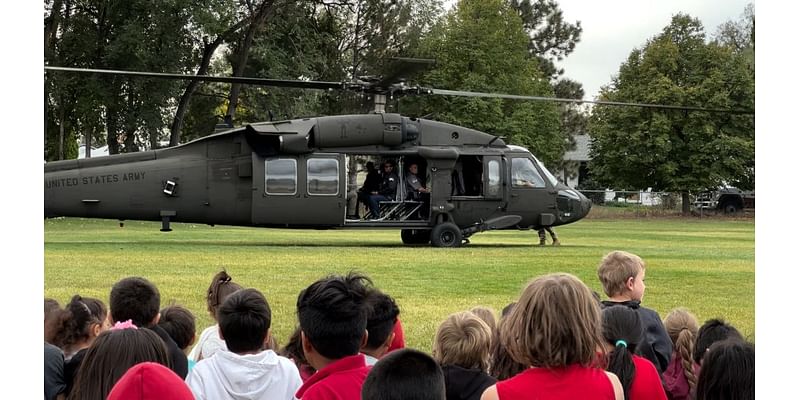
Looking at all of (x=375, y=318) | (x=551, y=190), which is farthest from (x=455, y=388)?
(x=551, y=190)

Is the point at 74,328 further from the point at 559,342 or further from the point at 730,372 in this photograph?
the point at 730,372

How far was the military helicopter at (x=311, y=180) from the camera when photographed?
66.6ft

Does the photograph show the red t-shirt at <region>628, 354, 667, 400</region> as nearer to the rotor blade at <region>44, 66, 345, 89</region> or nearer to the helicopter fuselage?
the rotor blade at <region>44, 66, 345, 89</region>

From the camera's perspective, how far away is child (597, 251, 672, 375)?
527 centimetres

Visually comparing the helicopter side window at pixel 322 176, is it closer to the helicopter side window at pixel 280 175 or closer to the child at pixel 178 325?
the helicopter side window at pixel 280 175

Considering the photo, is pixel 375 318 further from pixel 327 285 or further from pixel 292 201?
pixel 292 201

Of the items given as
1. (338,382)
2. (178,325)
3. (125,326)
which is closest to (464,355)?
(338,382)

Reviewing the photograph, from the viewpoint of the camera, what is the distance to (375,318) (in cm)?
421

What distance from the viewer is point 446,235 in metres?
21.6

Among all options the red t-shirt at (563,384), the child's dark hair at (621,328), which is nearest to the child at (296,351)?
the child's dark hair at (621,328)

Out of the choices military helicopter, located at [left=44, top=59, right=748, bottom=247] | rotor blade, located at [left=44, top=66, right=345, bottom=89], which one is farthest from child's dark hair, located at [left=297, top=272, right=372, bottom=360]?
military helicopter, located at [left=44, top=59, right=748, bottom=247]

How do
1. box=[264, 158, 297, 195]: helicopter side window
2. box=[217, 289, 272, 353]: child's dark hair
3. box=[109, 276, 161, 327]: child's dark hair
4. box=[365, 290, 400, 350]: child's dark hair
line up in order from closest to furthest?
box=[365, 290, 400, 350]: child's dark hair, box=[217, 289, 272, 353]: child's dark hair, box=[109, 276, 161, 327]: child's dark hair, box=[264, 158, 297, 195]: helicopter side window

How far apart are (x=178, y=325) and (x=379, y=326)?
169cm
